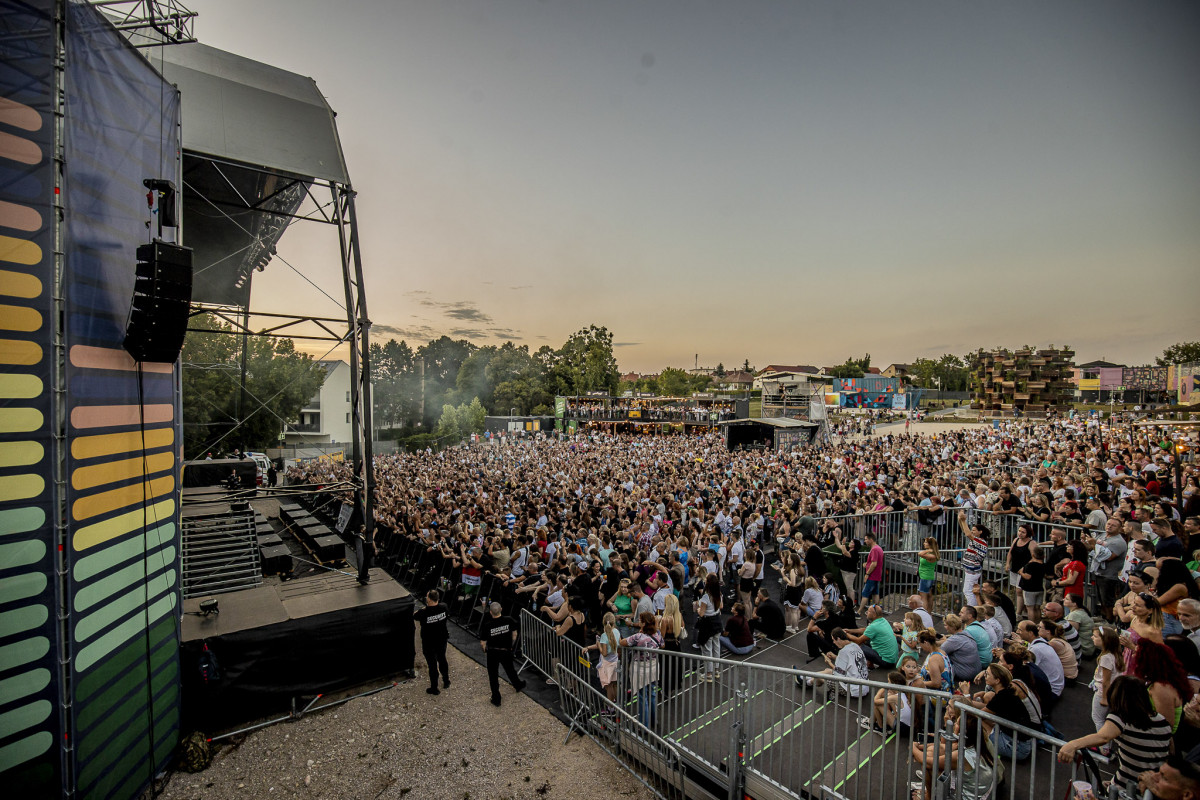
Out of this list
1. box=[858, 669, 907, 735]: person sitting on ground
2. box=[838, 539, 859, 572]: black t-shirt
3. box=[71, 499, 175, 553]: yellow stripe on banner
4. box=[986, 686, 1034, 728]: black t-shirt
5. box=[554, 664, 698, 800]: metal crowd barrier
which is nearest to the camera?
box=[986, 686, 1034, 728]: black t-shirt

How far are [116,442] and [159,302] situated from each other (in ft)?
5.42

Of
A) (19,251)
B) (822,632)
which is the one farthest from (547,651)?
(19,251)

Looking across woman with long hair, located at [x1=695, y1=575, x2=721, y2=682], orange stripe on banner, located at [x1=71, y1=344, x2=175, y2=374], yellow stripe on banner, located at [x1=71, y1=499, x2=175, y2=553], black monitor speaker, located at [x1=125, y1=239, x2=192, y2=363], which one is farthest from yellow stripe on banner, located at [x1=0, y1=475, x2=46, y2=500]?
woman with long hair, located at [x1=695, y1=575, x2=721, y2=682]

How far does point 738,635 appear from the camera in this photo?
6.86 metres

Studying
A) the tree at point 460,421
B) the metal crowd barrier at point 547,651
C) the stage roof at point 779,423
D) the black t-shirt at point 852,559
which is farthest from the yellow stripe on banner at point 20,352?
the tree at point 460,421

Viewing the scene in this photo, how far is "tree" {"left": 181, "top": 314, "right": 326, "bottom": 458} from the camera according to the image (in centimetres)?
2384

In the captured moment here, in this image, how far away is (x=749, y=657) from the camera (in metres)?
7.02

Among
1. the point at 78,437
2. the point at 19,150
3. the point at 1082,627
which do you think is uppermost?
the point at 19,150

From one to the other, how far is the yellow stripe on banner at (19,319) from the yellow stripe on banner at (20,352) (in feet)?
0.38

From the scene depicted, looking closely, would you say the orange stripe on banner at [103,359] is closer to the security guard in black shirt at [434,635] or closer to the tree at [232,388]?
the security guard in black shirt at [434,635]

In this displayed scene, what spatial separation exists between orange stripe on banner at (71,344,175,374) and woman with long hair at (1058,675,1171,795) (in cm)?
862

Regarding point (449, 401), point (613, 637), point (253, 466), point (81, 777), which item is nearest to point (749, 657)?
point (613, 637)

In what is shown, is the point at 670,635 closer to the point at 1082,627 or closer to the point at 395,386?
the point at 1082,627

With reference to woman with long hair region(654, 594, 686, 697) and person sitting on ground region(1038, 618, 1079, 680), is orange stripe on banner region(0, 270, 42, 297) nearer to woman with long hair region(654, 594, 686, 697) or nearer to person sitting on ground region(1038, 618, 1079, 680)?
woman with long hair region(654, 594, 686, 697)
